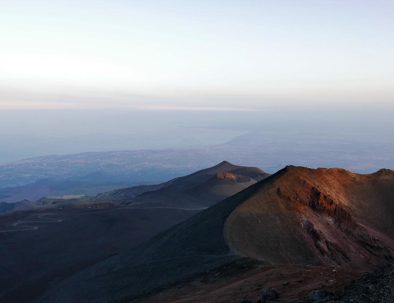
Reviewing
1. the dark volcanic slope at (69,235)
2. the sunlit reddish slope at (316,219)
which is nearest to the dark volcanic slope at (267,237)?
the sunlit reddish slope at (316,219)

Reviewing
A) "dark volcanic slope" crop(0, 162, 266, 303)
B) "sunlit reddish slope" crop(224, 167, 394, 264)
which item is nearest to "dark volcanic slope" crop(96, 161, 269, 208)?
"dark volcanic slope" crop(0, 162, 266, 303)

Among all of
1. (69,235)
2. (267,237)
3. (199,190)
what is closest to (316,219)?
(267,237)

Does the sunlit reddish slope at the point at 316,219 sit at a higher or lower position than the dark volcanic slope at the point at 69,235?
higher

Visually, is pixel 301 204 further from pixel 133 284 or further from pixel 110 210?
pixel 110 210

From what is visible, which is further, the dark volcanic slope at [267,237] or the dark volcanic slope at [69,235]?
the dark volcanic slope at [69,235]

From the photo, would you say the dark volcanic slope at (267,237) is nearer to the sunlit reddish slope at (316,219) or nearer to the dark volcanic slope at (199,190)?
the sunlit reddish slope at (316,219)

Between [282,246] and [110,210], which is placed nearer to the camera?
[282,246]

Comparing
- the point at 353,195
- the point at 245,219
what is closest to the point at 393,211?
the point at 353,195
